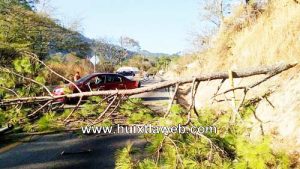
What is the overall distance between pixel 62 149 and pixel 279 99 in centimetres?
485

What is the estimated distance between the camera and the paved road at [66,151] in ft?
24.4

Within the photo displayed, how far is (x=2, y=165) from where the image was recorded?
286 inches

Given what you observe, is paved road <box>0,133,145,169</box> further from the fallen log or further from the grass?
the grass

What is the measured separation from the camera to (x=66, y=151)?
28.2 ft

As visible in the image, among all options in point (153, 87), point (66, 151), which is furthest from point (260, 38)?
point (153, 87)

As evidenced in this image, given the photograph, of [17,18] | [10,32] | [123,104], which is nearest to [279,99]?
[123,104]

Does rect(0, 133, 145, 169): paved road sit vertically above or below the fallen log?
below

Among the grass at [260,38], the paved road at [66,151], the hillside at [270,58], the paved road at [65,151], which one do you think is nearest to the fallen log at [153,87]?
the hillside at [270,58]

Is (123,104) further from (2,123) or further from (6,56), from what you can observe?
(6,56)

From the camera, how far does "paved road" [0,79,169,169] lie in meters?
7.43

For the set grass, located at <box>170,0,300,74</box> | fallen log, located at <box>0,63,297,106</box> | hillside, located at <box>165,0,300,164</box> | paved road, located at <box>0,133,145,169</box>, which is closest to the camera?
fallen log, located at <box>0,63,297,106</box>

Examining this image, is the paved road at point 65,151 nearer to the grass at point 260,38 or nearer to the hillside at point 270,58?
the hillside at point 270,58

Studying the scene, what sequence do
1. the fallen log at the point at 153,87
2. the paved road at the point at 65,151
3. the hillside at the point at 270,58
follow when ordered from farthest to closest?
the paved road at the point at 65,151
the hillside at the point at 270,58
the fallen log at the point at 153,87

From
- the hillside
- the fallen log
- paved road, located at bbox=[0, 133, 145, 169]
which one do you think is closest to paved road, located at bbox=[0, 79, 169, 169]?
paved road, located at bbox=[0, 133, 145, 169]
